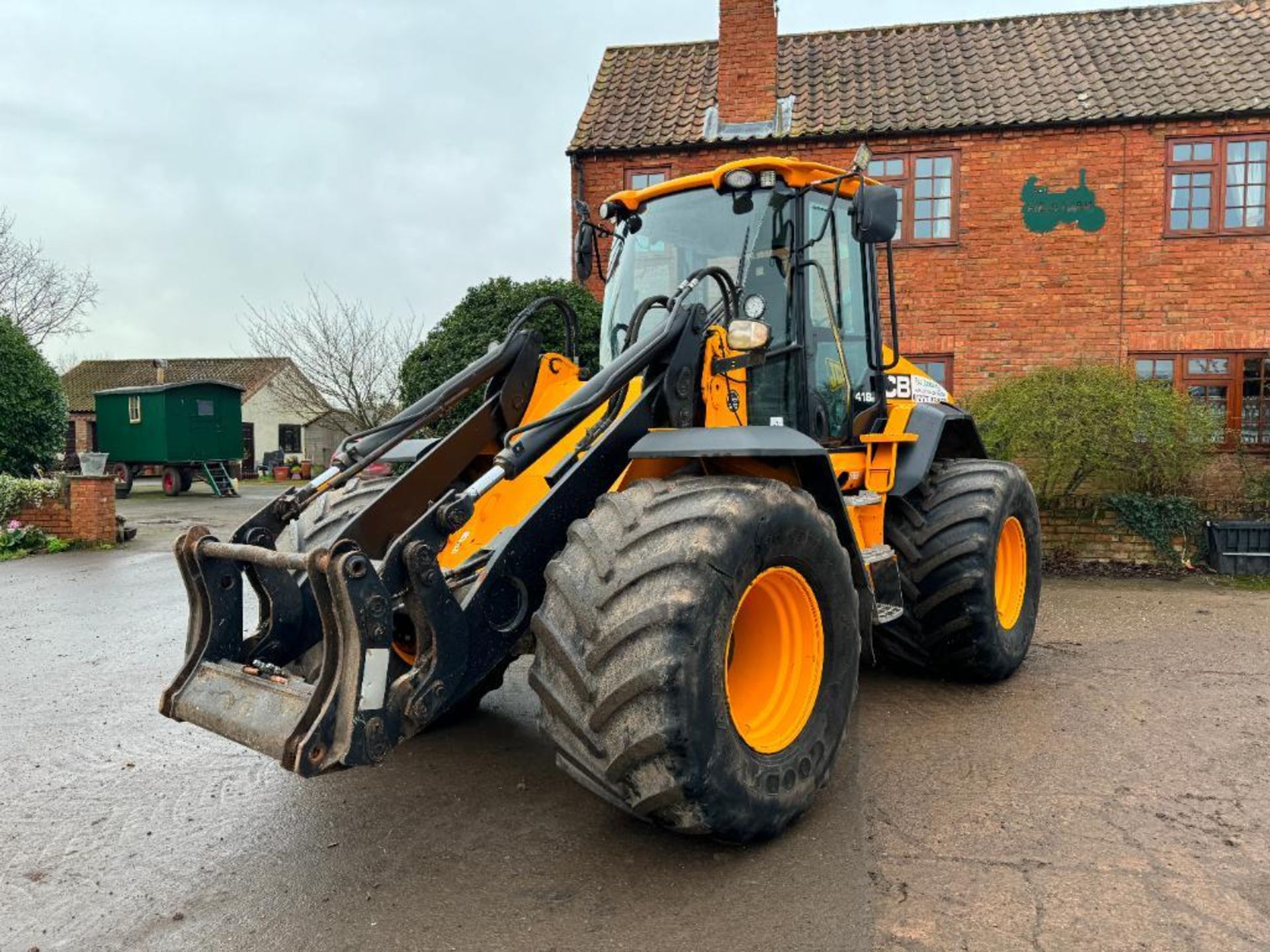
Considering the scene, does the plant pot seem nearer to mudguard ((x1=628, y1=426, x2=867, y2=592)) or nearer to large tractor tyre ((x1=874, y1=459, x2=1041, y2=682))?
large tractor tyre ((x1=874, y1=459, x2=1041, y2=682))

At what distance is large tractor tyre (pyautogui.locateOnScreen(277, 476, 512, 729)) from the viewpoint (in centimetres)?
402

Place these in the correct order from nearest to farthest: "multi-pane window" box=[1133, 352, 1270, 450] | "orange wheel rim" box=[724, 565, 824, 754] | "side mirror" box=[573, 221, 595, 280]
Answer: "orange wheel rim" box=[724, 565, 824, 754] < "side mirror" box=[573, 221, 595, 280] < "multi-pane window" box=[1133, 352, 1270, 450]

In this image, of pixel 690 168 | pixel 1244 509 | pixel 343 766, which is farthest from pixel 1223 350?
pixel 343 766

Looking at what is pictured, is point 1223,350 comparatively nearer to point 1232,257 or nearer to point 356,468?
point 1232,257

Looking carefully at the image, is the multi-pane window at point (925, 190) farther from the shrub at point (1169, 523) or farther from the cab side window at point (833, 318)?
the cab side window at point (833, 318)

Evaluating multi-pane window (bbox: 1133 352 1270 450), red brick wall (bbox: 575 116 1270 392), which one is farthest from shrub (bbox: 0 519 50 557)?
multi-pane window (bbox: 1133 352 1270 450)

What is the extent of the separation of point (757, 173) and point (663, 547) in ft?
7.21

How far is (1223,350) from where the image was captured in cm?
1209

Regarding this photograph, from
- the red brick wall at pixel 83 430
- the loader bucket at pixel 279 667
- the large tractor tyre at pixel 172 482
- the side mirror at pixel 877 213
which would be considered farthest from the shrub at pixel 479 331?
the red brick wall at pixel 83 430

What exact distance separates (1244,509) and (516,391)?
9.16 meters

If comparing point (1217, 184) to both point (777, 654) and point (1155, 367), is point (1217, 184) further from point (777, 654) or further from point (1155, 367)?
point (777, 654)

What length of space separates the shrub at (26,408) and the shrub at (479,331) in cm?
917

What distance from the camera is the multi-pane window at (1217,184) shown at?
1201cm

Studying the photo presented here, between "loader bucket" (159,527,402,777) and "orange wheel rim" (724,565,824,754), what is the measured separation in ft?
4.23
